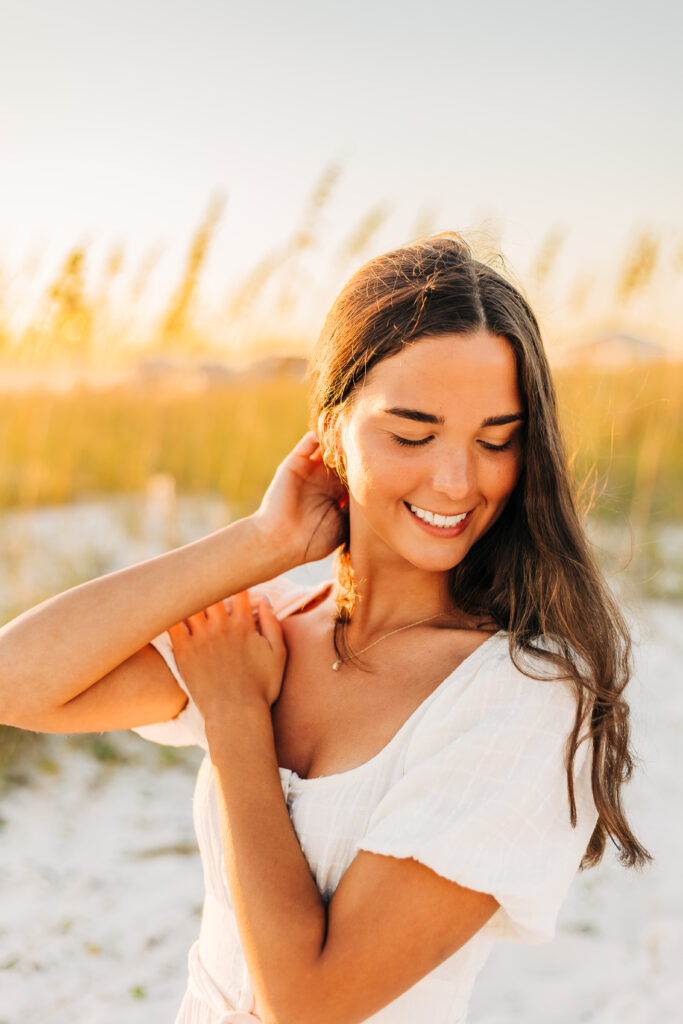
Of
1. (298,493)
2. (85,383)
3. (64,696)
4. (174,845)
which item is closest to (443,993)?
(64,696)

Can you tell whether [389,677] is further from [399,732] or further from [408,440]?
[408,440]

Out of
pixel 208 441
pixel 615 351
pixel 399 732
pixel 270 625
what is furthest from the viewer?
pixel 208 441

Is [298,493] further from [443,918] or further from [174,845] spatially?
[174,845]

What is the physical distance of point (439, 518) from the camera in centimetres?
146

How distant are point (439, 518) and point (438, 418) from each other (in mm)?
172

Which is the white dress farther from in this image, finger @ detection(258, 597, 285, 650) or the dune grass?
the dune grass

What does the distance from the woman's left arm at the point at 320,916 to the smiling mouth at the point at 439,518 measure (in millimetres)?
465

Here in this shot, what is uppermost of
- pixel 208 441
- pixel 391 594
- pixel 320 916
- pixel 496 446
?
pixel 496 446

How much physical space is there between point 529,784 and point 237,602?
696mm

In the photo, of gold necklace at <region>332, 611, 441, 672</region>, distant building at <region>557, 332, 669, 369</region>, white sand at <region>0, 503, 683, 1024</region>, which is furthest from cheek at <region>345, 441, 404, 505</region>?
distant building at <region>557, 332, 669, 369</region>

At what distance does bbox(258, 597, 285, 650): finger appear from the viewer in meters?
1.67

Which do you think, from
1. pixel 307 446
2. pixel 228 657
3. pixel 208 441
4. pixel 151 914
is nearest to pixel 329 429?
pixel 307 446

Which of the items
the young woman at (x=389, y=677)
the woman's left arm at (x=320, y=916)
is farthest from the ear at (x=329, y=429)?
the woman's left arm at (x=320, y=916)

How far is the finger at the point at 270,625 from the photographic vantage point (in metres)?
1.67
